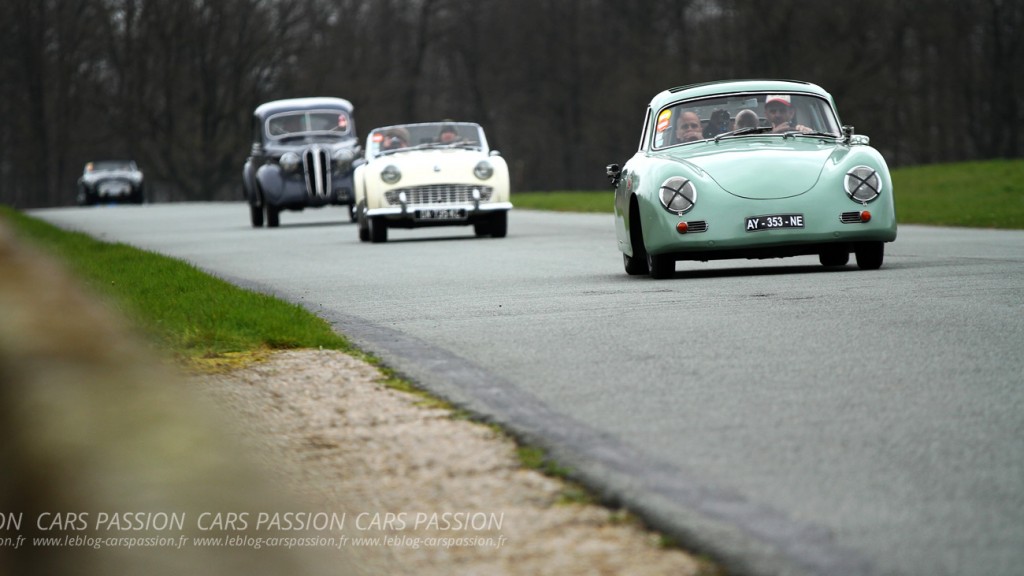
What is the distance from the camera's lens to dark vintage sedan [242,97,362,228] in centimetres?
2917

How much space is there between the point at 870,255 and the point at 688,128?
5.99ft

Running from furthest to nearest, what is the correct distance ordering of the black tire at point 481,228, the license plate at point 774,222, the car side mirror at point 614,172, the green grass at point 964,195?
the green grass at point 964,195
the black tire at point 481,228
the car side mirror at point 614,172
the license plate at point 774,222

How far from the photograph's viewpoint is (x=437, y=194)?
69.7ft

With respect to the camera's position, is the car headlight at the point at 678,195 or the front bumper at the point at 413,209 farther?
the front bumper at the point at 413,209

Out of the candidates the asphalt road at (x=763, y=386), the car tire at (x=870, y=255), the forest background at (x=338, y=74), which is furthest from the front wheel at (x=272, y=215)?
the forest background at (x=338, y=74)

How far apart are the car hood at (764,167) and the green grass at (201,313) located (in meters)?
3.51

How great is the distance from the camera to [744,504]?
13.0 ft

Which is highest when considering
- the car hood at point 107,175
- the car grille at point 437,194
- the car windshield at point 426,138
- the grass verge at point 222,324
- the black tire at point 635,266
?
the car windshield at point 426,138

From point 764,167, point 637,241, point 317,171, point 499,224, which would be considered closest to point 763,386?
point 764,167

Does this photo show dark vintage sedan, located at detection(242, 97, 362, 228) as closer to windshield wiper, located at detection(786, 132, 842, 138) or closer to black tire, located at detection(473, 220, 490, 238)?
black tire, located at detection(473, 220, 490, 238)

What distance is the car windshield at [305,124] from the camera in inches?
1193

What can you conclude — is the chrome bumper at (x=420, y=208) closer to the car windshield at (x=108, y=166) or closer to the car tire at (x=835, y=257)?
the car tire at (x=835, y=257)

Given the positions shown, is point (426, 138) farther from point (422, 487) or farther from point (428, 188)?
point (422, 487)

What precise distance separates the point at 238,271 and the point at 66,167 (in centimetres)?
7809
